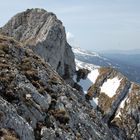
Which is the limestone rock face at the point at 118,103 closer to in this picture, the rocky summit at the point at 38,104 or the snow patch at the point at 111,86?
the snow patch at the point at 111,86

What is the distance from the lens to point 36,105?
32844 millimetres

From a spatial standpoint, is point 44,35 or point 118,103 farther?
point 118,103

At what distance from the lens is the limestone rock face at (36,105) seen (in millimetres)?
28172

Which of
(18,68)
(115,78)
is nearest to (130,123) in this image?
(115,78)

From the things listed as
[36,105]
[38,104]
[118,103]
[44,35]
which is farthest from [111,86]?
[36,105]

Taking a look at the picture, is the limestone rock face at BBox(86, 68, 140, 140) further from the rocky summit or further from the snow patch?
the rocky summit

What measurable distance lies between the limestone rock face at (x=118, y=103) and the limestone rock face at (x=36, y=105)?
149 feet

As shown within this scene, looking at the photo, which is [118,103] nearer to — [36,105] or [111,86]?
[111,86]

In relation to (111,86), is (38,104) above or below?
above

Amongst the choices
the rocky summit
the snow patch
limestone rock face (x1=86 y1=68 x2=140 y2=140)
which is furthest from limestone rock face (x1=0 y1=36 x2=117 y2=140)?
the snow patch

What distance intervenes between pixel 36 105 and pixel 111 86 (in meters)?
75.0

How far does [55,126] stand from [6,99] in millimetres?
5147

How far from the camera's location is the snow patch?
104 metres

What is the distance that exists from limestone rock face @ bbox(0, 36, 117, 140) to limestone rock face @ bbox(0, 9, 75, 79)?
42.3 meters
